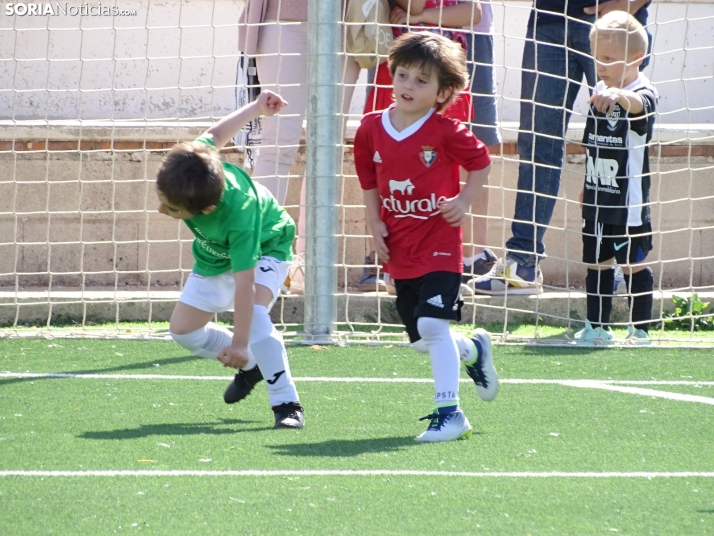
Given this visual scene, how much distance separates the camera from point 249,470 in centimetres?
294

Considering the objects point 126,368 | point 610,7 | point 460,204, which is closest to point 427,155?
point 460,204

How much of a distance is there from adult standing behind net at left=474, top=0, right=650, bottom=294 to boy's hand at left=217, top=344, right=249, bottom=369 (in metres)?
2.85

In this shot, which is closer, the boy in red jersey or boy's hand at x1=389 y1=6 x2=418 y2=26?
the boy in red jersey

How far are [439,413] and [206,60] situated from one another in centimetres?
778

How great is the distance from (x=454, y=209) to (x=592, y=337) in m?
2.18

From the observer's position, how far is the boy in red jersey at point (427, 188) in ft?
11.8

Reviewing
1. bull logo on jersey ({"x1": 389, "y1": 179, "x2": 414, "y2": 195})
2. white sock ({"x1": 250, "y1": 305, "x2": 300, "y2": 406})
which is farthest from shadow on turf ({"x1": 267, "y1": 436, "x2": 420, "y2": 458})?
bull logo on jersey ({"x1": 389, "y1": 179, "x2": 414, "y2": 195})

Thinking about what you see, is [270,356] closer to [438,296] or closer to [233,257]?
[233,257]

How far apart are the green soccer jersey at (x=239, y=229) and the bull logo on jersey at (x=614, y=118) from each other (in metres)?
2.22

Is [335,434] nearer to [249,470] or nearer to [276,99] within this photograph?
[249,470]

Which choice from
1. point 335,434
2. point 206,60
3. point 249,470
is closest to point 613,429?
point 335,434

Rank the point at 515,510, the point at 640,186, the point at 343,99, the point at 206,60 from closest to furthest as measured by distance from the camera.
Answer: the point at 515,510 < the point at 640,186 < the point at 343,99 < the point at 206,60

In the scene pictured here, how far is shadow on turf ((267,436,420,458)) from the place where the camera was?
318cm

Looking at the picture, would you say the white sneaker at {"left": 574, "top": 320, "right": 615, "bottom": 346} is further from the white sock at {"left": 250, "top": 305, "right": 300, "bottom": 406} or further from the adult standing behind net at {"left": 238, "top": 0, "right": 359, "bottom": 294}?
the white sock at {"left": 250, "top": 305, "right": 300, "bottom": 406}
